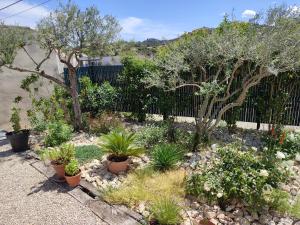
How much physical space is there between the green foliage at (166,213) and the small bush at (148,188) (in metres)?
0.39

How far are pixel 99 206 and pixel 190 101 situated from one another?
454cm

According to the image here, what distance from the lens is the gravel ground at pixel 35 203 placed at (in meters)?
3.45

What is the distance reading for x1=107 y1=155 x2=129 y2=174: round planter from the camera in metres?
4.54

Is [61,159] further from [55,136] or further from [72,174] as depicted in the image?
[55,136]

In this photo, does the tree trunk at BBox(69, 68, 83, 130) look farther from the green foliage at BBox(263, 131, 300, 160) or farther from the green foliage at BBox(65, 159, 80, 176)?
the green foliage at BBox(263, 131, 300, 160)

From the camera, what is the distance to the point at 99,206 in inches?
143

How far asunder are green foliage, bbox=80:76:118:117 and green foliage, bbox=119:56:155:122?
0.43 m

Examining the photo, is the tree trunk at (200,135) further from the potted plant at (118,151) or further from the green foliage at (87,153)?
the green foliage at (87,153)

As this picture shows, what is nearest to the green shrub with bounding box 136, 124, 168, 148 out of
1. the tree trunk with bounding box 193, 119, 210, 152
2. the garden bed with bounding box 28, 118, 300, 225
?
the garden bed with bounding box 28, 118, 300, 225

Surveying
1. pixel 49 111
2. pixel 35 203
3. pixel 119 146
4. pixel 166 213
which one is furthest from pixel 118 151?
pixel 49 111

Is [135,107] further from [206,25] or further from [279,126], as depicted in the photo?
[279,126]

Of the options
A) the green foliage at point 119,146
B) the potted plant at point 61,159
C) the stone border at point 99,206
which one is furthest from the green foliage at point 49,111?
the green foliage at point 119,146

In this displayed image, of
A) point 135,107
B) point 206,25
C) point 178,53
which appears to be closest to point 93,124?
point 135,107

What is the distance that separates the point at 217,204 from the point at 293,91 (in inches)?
174
